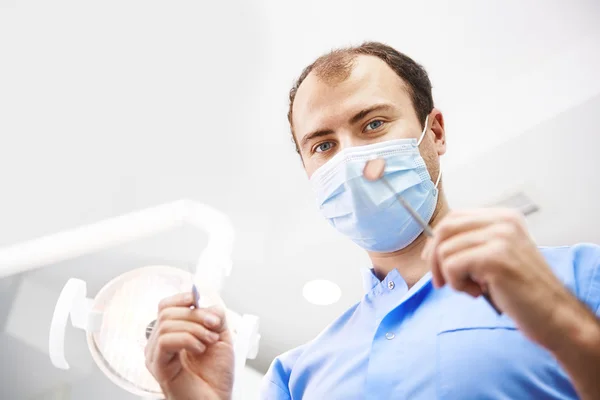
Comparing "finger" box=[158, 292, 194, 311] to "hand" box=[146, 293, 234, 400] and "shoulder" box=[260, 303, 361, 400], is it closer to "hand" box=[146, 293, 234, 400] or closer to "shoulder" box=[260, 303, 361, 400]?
"hand" box=[146, 293, 234, 400]

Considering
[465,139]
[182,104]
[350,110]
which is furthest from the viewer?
[465,139]

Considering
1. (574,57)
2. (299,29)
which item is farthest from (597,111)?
(299,29)

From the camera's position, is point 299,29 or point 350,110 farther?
point 299,29

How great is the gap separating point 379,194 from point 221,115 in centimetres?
91

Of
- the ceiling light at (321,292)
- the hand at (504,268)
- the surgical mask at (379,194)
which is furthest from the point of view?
the ceiling light at (321,292)

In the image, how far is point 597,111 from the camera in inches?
65.4

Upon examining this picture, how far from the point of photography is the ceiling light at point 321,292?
2.24m

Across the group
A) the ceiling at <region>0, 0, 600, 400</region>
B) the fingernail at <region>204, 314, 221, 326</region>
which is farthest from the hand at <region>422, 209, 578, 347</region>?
the ceiling at <region>0, 0, 600, 400</region>

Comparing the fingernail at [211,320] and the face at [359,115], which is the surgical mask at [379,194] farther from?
the fingernail at [211,320]

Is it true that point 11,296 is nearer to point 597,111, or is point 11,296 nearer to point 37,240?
point 37,240

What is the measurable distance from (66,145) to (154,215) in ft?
1.26

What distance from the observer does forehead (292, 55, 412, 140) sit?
1.05 m

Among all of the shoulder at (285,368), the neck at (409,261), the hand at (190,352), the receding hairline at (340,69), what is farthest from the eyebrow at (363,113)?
the hand at (190,352)

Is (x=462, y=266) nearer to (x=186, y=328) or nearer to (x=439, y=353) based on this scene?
(x=439, y=353)
